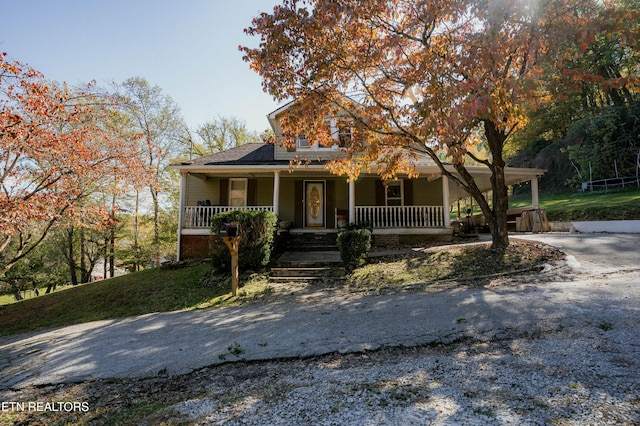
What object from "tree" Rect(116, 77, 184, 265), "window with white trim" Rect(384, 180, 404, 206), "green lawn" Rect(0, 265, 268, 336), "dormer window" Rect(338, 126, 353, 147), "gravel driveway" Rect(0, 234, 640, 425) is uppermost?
"tree" Rect(116, 77, 184, 265)

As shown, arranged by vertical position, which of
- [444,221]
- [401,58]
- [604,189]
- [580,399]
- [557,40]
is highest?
[401,58]

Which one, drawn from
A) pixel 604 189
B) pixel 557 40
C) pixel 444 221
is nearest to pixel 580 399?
pixel 557 40

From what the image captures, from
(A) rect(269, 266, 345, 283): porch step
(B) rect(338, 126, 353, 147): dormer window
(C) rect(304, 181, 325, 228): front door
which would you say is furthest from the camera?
(C) rect(304, 181, 325, 228): front door

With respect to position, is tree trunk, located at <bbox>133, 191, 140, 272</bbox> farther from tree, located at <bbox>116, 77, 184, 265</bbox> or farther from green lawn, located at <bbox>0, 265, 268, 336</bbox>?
green lawn, located at <bbox>0, 265, 268, 336</bbox>

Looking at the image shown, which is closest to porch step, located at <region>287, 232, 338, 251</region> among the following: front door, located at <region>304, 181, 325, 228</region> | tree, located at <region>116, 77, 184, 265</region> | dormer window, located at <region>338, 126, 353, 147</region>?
front door, located at <region>304, 181, 325, 228</region>

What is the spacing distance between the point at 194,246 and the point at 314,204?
16.7 ft

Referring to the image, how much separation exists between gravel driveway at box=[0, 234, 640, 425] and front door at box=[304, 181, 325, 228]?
26.8ft

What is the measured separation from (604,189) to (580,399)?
2371 cm

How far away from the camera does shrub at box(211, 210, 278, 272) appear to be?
27.1 feet

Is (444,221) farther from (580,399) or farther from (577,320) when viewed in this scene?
A: (580,399)

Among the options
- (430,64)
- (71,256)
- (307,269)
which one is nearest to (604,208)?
(430,64)

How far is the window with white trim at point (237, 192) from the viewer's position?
1355 centimetres

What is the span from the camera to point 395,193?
45.1ft

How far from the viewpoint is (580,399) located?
207 centimetres
